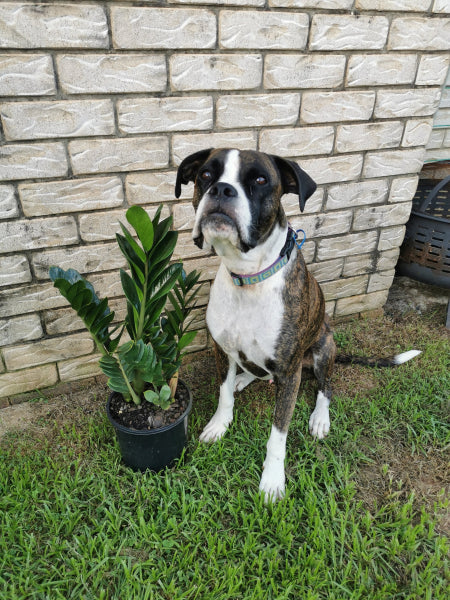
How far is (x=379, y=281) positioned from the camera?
3535 millimetres

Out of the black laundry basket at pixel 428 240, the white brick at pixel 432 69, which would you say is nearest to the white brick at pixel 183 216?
the white brick at pixel 432 69

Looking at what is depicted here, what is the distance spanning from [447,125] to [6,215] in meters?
3.73

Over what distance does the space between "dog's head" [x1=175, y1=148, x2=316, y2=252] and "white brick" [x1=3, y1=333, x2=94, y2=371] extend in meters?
1.24

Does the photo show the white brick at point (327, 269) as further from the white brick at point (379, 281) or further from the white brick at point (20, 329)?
the white brick at point (20, 329)

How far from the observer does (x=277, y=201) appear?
1827 millimetres

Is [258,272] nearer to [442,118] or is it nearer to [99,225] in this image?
[99,225]

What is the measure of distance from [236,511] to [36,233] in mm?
1691

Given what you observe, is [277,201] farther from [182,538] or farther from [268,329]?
[182,538]

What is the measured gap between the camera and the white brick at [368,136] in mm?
2811

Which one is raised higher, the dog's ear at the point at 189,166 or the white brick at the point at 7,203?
the dog's ear at the point at 189,166

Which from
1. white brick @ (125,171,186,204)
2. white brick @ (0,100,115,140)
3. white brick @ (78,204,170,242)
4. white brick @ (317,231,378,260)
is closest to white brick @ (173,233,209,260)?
white brick @ (125,171,186,204)

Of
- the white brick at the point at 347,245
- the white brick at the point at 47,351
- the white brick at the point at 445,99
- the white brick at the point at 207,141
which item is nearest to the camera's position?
the white brick at the point at 207,141

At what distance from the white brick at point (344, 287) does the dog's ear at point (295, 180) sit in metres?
1.50

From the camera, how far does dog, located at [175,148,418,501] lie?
171 cm
